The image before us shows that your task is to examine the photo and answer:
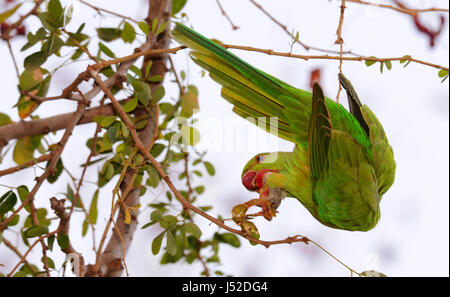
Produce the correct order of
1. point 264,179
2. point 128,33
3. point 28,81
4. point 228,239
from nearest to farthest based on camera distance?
point 264,179, point 28,81, point 128,33, point 228,239

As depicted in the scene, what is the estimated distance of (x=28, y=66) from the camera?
34.1 inches

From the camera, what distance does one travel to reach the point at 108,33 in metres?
1.09

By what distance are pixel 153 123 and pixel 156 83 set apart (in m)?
0.10

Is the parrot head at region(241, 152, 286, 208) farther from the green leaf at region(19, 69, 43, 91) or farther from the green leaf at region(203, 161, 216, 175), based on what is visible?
the green leaf at region(19, 69, 43, 91)

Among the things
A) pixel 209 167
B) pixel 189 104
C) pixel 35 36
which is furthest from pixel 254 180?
pixel 35 36

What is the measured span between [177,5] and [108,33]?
0.61ft

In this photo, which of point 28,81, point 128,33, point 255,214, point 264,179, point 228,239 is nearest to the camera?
point 255,214

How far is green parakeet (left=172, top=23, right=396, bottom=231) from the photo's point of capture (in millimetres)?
761

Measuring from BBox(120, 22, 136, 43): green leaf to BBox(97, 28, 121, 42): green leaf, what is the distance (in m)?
0.02

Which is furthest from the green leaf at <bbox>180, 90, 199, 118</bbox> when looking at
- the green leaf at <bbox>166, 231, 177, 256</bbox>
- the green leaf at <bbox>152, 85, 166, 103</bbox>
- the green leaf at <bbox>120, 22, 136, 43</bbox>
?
the green leaf at <bbox>166, 231, 177, 256</bbox>

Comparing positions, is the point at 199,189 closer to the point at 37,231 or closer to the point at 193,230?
the point at 193,230

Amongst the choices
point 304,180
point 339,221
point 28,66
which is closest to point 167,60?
point 28,66

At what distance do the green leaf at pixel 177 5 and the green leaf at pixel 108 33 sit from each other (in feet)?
0.49
